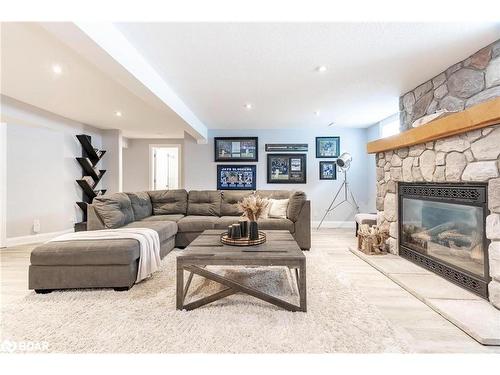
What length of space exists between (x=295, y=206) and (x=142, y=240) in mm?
2157

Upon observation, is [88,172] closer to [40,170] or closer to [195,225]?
[40,170]

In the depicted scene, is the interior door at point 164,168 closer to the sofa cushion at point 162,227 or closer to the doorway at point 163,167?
the doorway at point 163,167

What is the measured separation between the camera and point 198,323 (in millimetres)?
1675

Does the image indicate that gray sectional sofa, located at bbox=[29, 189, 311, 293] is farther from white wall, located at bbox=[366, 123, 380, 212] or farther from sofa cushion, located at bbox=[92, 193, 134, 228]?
white wall, located at bbox=[366, 123, 380, 212]

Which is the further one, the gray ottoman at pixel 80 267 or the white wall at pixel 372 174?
the white wall at pixel 372 174

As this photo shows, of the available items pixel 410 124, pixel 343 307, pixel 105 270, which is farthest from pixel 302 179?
pixel 105 270

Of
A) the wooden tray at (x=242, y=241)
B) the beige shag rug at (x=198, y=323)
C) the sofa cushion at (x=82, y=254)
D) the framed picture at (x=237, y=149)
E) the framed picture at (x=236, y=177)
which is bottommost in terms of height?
the beige shag rug at (x=198, y=323)

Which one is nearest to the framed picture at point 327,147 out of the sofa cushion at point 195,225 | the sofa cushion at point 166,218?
the sofa cushion at point 195,225

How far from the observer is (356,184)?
5.40 metres

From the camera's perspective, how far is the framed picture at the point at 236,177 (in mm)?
5441

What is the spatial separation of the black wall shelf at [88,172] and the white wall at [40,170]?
4.0 inches

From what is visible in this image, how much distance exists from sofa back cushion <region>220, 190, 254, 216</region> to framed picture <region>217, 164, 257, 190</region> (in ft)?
3.91

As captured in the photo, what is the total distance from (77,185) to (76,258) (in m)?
3.51

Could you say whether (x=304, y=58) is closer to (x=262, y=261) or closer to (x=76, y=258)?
(x=262, y=261)
